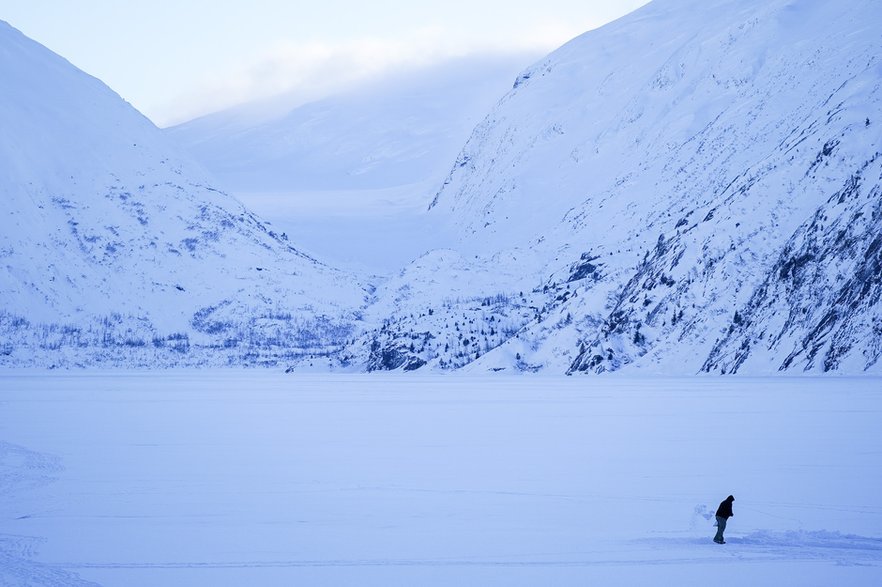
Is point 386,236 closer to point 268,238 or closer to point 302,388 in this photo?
point 268,238

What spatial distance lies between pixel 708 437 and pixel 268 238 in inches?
5371

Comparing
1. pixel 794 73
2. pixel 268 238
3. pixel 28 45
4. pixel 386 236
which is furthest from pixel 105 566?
pixel 28 45

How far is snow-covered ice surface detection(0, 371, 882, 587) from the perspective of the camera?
41.9ft

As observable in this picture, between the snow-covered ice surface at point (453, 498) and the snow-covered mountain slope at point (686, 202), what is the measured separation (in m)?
20.4

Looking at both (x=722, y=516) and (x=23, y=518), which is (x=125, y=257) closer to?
(x=23, y=518)

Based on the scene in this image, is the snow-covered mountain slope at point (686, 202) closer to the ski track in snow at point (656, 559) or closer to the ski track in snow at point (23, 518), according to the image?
the ski track in snow at point (656, 559)

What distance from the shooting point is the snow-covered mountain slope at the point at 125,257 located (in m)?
117

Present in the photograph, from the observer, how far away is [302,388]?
61.0m

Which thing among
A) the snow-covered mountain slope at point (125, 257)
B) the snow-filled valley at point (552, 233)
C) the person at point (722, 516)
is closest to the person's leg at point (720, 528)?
the person at point (722, 516)

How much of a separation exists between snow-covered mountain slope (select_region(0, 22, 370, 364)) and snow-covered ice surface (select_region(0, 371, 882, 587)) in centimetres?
8654

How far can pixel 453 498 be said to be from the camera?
1762cm

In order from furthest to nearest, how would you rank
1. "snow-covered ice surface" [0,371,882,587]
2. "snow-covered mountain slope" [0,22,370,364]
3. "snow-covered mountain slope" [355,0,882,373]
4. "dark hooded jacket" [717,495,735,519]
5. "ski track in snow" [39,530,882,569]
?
"snow-covered mountain slope" [0,22,370,364] → "snow-covered mountain slope" [355,0,882,373] → "dark hooded jacket" [717,495,735,519] → "ski track in snow" [39,530,882,569] → "snow-covered ice surface" [0,371,882,587]

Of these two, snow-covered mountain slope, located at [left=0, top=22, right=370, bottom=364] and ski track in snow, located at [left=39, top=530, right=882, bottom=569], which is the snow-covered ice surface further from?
snow-covered mountain slope, located at [left=0, top=22, right=370, bottom=364]

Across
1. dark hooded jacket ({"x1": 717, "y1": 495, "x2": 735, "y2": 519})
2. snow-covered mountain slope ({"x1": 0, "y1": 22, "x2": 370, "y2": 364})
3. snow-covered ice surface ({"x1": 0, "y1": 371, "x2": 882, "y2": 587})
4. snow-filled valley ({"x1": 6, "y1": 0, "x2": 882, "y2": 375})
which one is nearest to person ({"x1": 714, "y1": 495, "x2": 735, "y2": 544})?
dark hooded jacket ({"x1": 717, "y1": 495, "x2": 735, "y2": 519})
